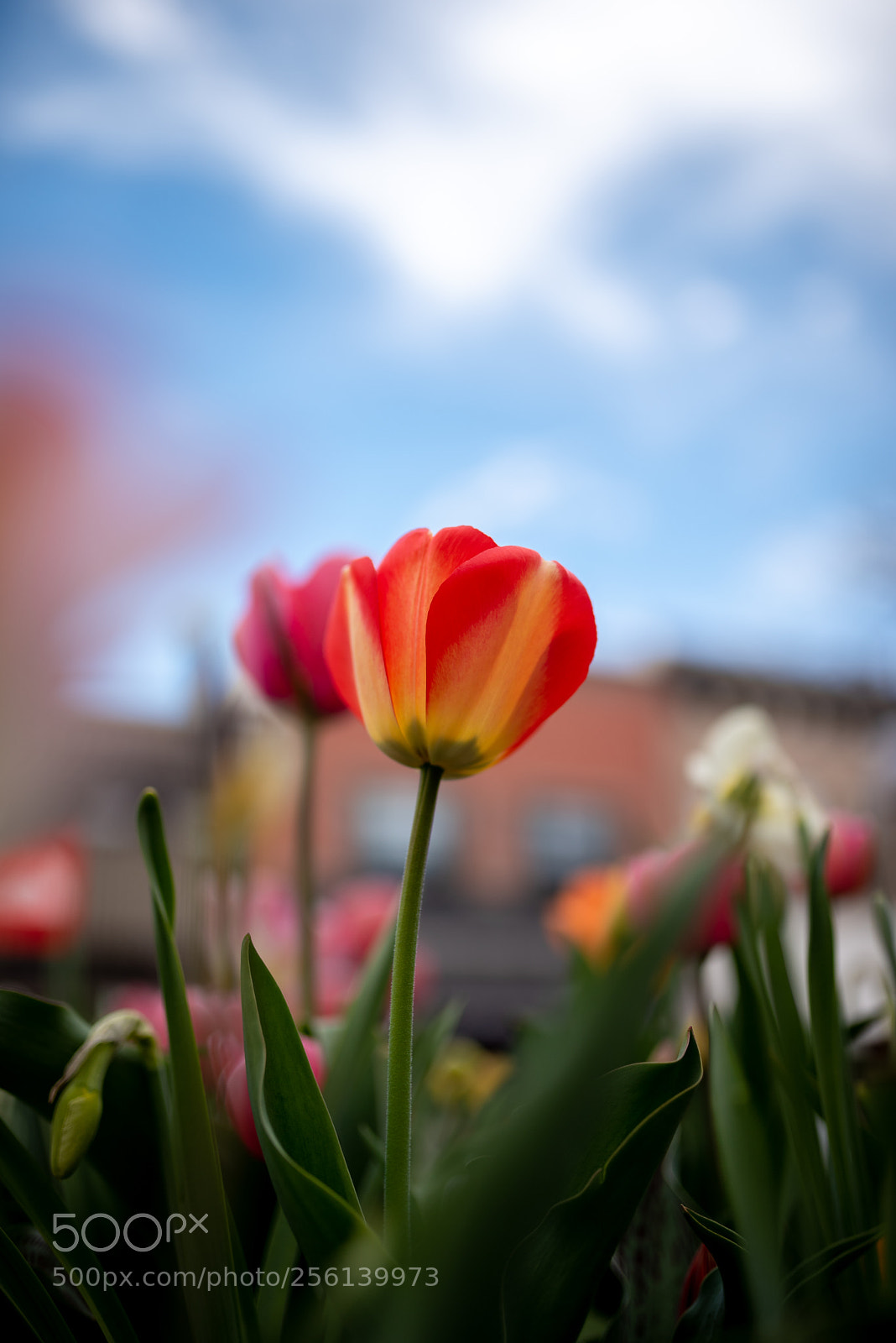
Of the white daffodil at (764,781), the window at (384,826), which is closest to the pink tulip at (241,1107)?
the white daffodil at (764,781)

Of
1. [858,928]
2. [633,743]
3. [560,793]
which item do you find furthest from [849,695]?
[858,928]

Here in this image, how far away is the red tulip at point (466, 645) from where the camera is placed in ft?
0.85

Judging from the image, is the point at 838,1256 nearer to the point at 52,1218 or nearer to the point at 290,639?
the point at 52,1218

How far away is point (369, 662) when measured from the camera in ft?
0.92

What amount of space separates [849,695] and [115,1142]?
37.1 ft

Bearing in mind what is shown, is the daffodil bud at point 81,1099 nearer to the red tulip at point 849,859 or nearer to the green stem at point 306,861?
the green stem at point 306,861

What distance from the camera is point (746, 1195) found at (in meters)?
0.26

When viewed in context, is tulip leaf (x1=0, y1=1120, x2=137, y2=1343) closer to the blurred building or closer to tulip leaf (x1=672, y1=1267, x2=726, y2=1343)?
tulip leaf (x1=672, y1=1267, x2=726, y2=1343)

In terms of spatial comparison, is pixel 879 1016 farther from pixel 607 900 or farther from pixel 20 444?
pixel 20 444

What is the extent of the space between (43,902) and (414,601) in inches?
25.0

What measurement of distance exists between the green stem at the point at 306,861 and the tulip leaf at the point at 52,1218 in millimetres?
189

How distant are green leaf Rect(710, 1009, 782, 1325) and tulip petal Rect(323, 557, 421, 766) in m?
0.12

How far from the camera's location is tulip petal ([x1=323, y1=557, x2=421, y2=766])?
0.28 m

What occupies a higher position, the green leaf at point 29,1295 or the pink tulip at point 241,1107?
the pink tulip at point 241,1107
